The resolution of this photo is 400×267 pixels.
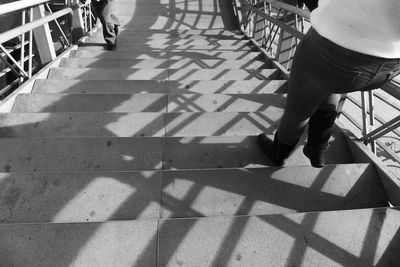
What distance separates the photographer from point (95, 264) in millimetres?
1393

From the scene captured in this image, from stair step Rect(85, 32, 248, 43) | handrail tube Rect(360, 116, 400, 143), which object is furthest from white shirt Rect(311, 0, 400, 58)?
stair step Rect(85, 32, 248, 43)

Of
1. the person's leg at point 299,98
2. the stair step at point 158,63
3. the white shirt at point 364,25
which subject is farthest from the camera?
the stair step at point 158,63

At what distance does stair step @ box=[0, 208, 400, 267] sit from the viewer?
1420 millimetres

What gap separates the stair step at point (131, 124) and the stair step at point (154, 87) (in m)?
0.76

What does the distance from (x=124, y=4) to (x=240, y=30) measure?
340cm

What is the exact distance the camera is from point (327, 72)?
1272 mm

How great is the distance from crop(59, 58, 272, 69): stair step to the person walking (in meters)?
2.98

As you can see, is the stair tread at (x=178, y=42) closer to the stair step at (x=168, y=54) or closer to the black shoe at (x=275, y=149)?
the stair step at (x=168, y=54)

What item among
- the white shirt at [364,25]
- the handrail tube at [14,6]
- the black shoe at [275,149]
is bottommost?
the black shoe at [275,149]

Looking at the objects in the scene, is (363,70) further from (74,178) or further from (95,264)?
(74,178)

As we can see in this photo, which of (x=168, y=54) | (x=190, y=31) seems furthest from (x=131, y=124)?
(x=190, y=31)

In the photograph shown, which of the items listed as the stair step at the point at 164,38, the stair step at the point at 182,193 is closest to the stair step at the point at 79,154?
the stair step at the point at 182,193

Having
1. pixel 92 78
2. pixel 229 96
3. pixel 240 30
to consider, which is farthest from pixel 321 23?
pixel 240 30

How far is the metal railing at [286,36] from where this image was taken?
2.20 metres
